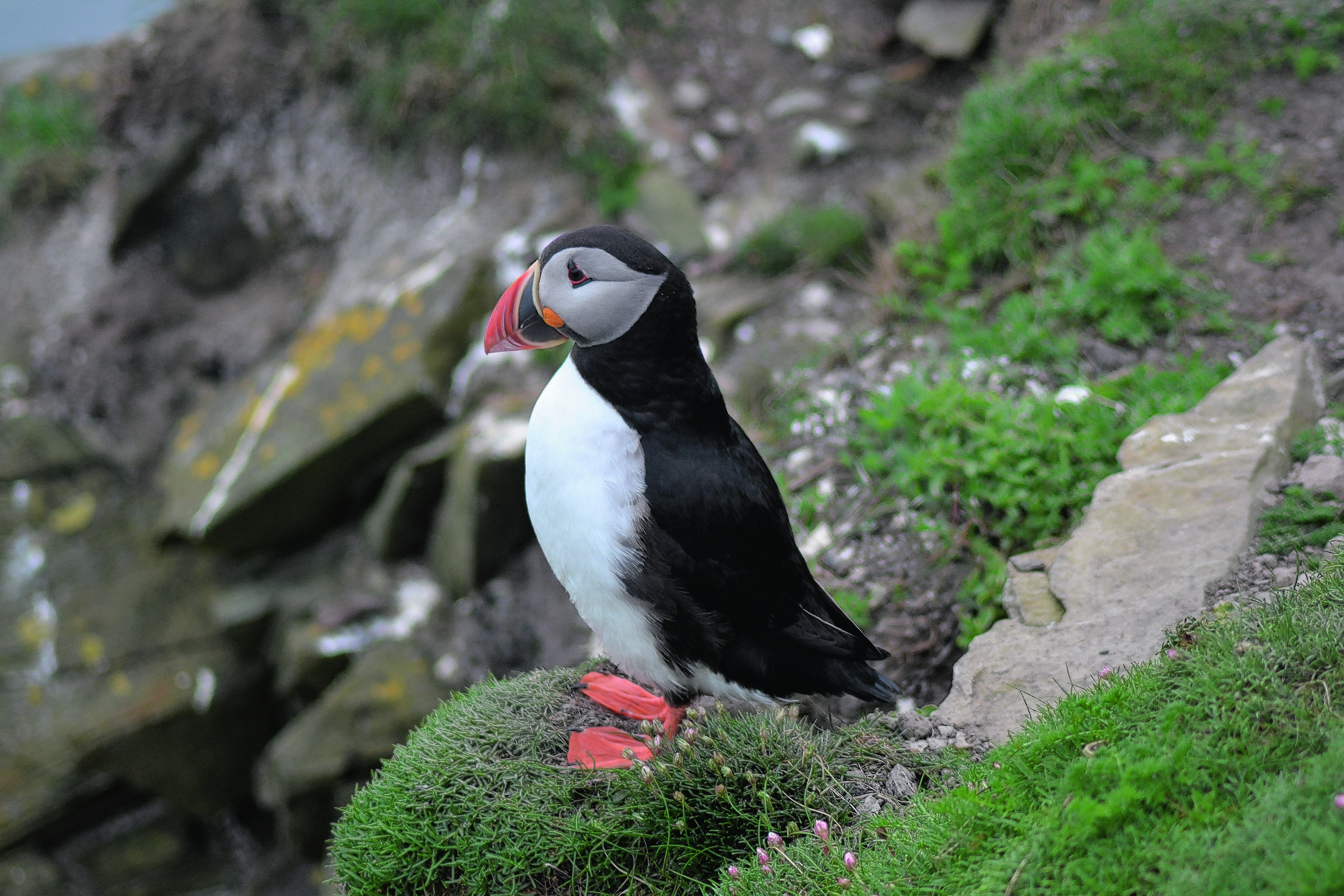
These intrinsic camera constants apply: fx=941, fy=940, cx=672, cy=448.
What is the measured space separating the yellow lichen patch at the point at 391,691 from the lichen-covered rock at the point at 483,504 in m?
0.53

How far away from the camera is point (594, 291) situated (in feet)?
7.88

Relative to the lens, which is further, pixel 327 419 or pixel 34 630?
pixel 34 630

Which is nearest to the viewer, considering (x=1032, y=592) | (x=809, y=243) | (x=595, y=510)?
(x=595, y=510)

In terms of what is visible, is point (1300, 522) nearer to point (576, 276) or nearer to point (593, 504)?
point (593, 504)

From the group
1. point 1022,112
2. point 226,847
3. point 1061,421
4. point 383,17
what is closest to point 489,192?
point 383,17

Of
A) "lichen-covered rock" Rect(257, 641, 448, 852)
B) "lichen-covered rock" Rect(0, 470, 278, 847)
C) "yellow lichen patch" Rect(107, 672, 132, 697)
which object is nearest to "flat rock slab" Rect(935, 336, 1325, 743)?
"lichen-covered rock" Rect(257, 641, 448, 852)

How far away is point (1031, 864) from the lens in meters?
1.71

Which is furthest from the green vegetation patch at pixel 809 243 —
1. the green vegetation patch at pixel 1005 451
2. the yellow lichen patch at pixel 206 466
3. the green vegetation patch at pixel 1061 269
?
the yellow lichen patch at pixel 206 466

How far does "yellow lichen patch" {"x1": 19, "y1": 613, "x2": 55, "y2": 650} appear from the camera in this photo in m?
5.46

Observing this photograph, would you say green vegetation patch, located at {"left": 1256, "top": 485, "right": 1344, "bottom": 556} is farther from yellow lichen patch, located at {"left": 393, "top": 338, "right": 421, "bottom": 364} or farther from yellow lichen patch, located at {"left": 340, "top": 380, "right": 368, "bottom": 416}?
yellow lichen patch, located at {"left": 340, "top": 380, "right": 368, "bottom": 416}

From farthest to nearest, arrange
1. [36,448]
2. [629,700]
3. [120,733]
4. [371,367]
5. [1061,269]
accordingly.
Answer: [36,448]
[371,367]
[120,733]
[1061,269]
[629,700]

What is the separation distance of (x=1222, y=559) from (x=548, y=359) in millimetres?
3352

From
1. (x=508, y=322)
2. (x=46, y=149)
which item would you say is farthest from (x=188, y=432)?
(x=508, y=322)

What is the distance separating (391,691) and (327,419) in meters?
1.58
